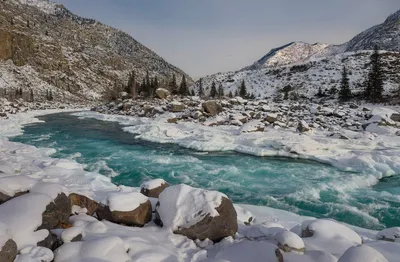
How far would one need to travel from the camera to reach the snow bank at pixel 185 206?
5449 mm

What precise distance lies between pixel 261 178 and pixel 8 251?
9.97 m

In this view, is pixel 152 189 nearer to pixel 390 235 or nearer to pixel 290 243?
pixel 290 243

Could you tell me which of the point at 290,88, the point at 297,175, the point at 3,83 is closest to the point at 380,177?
the point at 297,175

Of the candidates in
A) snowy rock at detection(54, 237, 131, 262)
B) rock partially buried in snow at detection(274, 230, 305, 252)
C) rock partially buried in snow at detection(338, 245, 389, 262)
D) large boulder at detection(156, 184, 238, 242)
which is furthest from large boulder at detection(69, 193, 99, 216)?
rock partially buried in snow at detection(338, 245, 389, 262)

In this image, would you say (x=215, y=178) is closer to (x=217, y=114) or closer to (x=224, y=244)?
(x=224, y=244)

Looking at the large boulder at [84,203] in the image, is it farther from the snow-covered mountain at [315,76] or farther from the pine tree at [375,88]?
the snow-covered mountain at [315,76]

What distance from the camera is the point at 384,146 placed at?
54.9 ft

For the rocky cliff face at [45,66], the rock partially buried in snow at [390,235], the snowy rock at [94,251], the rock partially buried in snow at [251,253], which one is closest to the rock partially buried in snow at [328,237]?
the rock partially buried in snow at [390,235]

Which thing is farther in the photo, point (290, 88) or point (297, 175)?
point (290, 88)

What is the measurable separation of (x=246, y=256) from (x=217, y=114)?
1028 inches

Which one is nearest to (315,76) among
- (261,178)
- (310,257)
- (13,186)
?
(261,178)

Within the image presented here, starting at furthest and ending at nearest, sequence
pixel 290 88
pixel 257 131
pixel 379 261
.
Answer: pixel 290 88
pixel 257 131
pixel 379 261

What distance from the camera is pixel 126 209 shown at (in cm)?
564

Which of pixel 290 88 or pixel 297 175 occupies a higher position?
pixel 290 88
